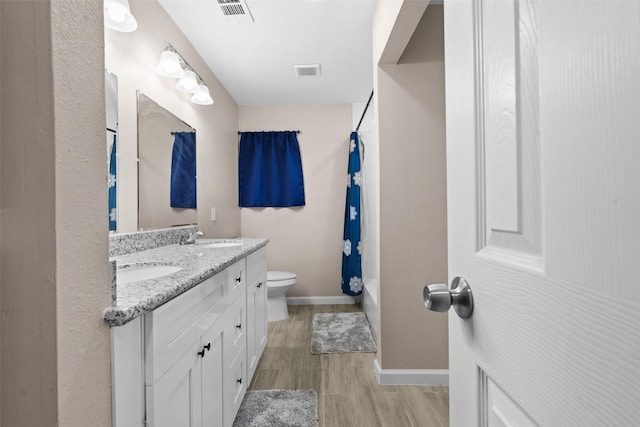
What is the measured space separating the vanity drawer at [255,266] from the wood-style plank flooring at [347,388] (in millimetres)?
613

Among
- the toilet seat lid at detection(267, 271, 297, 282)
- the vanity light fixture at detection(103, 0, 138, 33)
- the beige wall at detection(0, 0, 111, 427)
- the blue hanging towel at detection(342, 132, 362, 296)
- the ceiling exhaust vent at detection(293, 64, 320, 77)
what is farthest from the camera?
the blue hanging towel at detection(342, 132, 362, 296)

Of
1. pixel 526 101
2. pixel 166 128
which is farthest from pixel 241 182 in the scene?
pixel 526 101

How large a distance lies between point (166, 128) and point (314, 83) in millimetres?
1577

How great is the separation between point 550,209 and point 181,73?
7.15 feet

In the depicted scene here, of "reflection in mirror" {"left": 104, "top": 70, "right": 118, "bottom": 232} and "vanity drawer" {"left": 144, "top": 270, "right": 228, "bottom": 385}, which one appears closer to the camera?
"vanity drawer" {"left": 144, "top": 270, "right": 228, "bottom": 385}

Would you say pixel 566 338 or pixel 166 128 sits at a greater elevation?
pixel 166 128

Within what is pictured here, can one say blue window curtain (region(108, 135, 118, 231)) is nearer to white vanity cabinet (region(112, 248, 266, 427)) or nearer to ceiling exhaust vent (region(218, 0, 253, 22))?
white vanity cabinet (region(112, 248, 266, 427))

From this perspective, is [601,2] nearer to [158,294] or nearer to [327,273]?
[158,294]

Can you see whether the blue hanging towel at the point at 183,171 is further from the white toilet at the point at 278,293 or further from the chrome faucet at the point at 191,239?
the white toilet at the point at 278,293

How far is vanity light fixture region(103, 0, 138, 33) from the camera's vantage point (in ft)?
4.46

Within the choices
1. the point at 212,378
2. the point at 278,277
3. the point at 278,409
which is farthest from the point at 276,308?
the point at 212,378

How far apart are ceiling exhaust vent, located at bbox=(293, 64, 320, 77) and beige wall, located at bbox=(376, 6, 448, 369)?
3.27 ft

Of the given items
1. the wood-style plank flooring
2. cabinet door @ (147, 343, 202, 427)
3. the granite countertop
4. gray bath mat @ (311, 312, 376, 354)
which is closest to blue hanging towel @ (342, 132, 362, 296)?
gray bath mat @ (311, 312, 376, 354)

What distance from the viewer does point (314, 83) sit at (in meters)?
3.15
